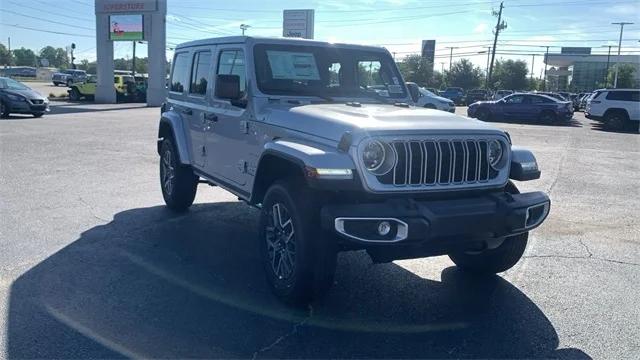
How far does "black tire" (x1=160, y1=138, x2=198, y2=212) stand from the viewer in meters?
7.27

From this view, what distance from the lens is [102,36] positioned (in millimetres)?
36719

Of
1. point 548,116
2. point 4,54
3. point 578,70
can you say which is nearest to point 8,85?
point 548,116

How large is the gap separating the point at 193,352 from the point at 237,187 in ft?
7.11

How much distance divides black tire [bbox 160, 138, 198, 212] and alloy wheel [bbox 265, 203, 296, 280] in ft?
9.24

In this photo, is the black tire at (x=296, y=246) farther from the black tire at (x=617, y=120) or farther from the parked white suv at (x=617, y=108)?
the black tire at (x=617, y=120)

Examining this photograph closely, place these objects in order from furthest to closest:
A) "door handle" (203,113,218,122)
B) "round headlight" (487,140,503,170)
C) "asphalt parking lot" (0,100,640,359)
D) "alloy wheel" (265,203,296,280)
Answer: "door handle" (203,113,218,122) < "round headlight" (487,140,503,170) < "alloy wheel" (265,203,296,280) < "asphalt parking lot" (0,100,640,359)

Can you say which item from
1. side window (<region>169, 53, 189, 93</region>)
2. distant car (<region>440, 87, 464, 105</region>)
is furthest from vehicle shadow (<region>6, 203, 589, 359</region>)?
distant car (<region>440, 87, 464, 105</region>)

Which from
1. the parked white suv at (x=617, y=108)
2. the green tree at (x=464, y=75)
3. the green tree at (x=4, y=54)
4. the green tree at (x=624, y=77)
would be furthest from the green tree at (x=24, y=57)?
the parked white suv at (x=617, y=108)

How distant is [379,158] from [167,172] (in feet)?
13.9

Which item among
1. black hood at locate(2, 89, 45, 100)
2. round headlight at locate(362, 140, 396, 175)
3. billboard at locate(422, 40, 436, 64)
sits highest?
billboard at locate(422, 40, 436, 64)

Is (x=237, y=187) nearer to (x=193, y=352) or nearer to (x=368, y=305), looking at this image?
(x=368, y=305)

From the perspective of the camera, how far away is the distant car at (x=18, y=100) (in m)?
20.9

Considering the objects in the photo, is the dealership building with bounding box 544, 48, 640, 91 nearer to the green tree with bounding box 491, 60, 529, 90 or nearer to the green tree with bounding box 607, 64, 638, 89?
the green tree with bounding box 607, 64, 638, 89

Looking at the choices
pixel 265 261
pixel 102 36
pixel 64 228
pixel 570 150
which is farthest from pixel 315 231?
pixel 102 36
